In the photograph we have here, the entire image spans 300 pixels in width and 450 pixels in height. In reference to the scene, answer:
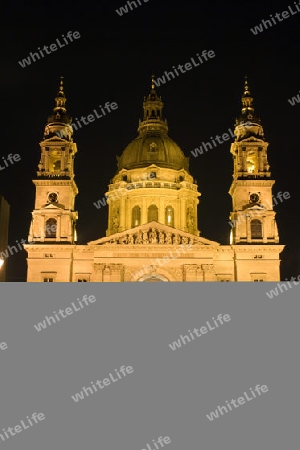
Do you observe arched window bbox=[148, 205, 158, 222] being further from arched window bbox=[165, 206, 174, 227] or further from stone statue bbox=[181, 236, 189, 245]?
stone statue bbox=[181, 236, 189, 245]

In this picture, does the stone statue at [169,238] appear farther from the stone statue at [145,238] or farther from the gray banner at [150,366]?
the gray banner at [150,366]

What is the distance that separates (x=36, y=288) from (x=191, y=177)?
5376 cm

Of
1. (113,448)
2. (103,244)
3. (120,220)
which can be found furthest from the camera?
(120,220)

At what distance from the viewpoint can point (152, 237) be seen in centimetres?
5134

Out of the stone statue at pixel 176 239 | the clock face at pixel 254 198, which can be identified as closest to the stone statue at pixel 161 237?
the stone statue at pixel 176 239

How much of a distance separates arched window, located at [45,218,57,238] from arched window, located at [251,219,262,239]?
15.9m

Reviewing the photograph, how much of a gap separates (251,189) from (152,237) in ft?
30.9

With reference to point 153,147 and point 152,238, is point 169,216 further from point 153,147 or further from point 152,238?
point 152,238

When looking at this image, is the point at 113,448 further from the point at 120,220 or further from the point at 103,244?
the point at 120,220

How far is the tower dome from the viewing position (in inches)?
2576

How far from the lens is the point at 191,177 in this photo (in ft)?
218

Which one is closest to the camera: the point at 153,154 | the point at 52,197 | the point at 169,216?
the point at 52,197

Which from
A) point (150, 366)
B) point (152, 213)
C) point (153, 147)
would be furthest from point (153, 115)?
point (150, 366)

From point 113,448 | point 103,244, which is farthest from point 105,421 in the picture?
point 103,244
